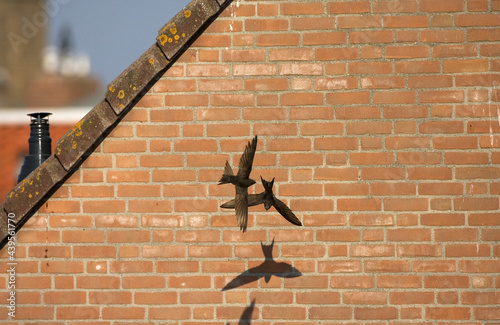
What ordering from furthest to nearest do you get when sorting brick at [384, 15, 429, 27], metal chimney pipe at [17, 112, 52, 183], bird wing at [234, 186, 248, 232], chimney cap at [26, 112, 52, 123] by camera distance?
chimney cap at [26, 112, 52, 123], metal chimney pipe at [17, 112, 52, 183], brick at [384, 15, 429, 27], bird wing at [234, 186, 248, 232]

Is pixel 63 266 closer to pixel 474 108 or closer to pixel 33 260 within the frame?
pixel 33 260

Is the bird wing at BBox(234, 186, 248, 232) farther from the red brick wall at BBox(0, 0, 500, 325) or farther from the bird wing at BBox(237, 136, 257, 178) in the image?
the red brick wall at BBox(0, 0, 500, 325)

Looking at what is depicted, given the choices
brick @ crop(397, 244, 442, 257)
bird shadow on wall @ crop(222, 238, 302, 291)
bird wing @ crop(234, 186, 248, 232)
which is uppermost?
bird wing @ crop(234, 186, 248, 232)

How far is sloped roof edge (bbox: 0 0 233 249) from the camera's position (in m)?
4.01

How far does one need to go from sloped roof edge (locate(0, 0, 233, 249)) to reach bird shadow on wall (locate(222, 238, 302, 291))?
126 cm

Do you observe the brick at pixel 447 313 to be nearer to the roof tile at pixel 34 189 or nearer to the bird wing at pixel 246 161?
the bird wing at pixel 246 161

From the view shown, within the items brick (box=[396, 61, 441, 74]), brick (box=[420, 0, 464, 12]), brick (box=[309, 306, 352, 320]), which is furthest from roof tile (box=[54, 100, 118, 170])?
brick (box=[420, 0, 464, 12])

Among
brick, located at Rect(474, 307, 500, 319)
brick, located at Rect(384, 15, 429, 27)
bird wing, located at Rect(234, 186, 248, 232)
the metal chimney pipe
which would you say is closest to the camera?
bird wing, located at Rect(234, 186, 248, 232)

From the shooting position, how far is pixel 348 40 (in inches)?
160

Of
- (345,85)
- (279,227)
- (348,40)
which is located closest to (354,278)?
(279,227)

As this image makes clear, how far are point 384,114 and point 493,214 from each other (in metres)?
0.92

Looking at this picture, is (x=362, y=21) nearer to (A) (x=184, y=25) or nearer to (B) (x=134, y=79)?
(A) (x=184, y=25)

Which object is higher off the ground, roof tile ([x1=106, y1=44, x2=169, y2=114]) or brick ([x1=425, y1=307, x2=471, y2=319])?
roof tile ([x1=106, y1=44, x2=169, y2=114])

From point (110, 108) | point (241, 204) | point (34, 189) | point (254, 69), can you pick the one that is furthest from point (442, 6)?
point (34, 189)
